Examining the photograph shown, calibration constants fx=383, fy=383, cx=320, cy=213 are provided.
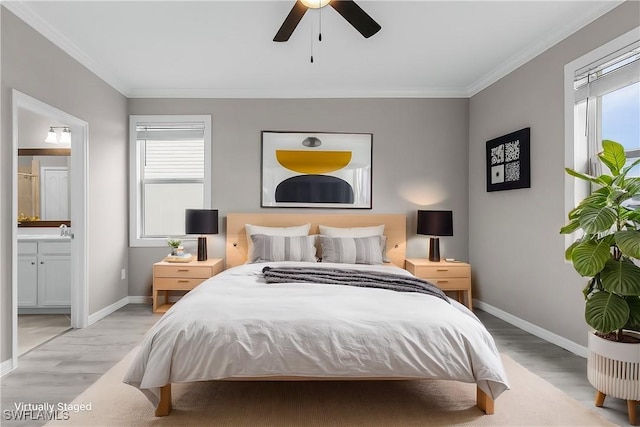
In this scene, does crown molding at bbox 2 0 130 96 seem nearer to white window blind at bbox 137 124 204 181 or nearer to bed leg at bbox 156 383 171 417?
white window blind at bbox 137 124 204 181

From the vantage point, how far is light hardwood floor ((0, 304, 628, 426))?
2309 mm

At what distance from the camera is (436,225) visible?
4.30 metres

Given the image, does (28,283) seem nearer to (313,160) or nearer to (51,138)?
(51,138)

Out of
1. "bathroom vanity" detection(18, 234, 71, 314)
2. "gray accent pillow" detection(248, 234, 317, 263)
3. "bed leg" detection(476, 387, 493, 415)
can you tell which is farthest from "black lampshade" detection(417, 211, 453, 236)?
"bathroom vanity" detection(18, 234, 71, 314)

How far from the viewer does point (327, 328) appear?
207 cm

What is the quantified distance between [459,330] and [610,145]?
140 cm

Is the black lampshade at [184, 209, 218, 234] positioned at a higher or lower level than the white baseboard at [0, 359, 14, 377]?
higher

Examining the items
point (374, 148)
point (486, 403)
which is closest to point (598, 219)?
point (486, 403)

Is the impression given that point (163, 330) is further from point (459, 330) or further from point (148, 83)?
point (148, 83)

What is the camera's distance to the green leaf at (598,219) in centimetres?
211

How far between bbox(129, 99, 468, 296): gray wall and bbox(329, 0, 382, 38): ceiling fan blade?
233 cm

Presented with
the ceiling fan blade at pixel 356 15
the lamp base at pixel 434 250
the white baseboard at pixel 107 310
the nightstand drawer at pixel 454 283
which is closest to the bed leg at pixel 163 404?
the white baseboard at pixel 107 310

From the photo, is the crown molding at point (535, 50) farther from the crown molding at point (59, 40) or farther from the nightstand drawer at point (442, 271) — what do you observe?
the crown molding at point (59, 40)

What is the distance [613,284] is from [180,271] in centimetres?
375
